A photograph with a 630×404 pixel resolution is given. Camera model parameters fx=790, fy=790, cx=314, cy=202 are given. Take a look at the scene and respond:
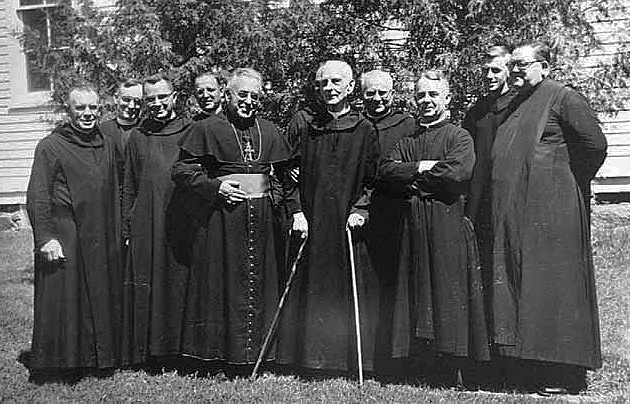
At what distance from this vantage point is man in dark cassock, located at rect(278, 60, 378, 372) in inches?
215

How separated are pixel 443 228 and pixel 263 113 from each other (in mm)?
3739

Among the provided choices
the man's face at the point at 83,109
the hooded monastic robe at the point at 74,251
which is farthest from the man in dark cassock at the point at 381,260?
the man's face at the point at 83,109

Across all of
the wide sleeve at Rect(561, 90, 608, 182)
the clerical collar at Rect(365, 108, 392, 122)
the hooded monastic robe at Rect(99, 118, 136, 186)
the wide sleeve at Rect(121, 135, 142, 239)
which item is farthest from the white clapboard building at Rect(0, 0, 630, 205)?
the wide sleeve at Rect(561, 90, 608, 182)

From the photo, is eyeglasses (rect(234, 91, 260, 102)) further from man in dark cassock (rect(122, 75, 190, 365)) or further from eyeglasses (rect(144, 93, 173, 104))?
eyeglasses (rect(144, 93, 173, 104))

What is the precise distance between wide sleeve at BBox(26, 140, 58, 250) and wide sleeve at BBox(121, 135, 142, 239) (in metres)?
0.52

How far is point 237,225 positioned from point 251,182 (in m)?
0.32

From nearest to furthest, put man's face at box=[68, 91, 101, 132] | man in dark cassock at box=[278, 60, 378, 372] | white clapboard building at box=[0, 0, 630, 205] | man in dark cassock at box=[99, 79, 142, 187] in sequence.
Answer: man in dark cassock at box=[278, 60, 378, 372] < man's face at box=[68, 91, 101, 132] < man in dark cassock at box=[99, 79, 142, 187] < white clapboard building at box=[0, 0, 630, 205]

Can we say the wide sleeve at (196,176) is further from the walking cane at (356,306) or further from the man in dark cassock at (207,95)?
the walking cane at (356,306)

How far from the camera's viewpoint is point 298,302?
5680 mm

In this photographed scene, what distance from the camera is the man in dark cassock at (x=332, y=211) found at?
17.9 ft

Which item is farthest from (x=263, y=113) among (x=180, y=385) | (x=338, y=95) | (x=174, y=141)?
(x=180, y=385)

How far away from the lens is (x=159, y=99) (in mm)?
5926

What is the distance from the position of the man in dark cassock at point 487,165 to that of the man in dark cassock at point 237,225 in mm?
1293

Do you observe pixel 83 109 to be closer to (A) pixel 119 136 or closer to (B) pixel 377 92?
(A) pixel 119 136
